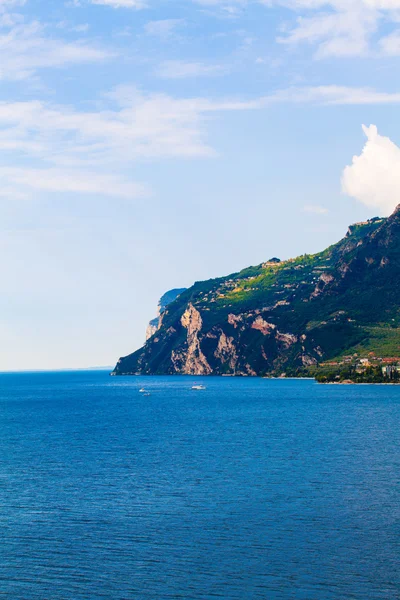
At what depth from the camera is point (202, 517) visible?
60.3m

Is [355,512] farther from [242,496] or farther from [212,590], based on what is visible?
[212,590]

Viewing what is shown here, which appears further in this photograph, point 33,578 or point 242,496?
point 242,496

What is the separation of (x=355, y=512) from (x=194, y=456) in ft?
120

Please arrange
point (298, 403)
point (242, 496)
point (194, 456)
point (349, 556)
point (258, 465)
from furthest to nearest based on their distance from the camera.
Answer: point (298, 403) < point (194, 456) < point (258, 465) < point (242, 496) < point (349, 556)

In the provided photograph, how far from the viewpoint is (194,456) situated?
94.9 meters

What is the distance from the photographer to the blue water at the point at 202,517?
45.1 meters

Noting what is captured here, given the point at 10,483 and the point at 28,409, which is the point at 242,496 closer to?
the point at 10,483

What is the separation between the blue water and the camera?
45.1 meters

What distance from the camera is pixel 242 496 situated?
6781 centimetres

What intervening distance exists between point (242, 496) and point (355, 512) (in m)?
11.4

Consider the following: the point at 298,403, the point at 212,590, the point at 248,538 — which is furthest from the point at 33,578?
the point at 298,403

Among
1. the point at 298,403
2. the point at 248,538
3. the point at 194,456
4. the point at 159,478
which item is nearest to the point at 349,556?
the point at 248,538

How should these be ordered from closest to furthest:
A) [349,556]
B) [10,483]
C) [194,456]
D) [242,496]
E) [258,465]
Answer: [349,556]
[242,496]
[10,483]
[258,465]
[194,456]

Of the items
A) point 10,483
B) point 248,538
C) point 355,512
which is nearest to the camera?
point 248,538
